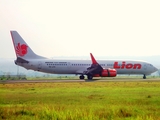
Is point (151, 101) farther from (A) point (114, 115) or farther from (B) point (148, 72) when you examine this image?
(B) point (148, 72)

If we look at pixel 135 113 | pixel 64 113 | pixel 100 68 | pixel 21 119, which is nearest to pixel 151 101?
pixel 135 113

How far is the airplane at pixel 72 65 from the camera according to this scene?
62281mm

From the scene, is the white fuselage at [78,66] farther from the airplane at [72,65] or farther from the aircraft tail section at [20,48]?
the aircraft tail section at [20,48]

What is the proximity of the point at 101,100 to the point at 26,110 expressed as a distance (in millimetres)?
7122

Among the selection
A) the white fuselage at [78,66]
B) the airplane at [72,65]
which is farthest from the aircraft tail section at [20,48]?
the white fuselage at [78,66]

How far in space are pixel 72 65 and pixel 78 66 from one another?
1.29m

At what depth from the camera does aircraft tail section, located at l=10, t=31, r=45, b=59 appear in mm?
63625

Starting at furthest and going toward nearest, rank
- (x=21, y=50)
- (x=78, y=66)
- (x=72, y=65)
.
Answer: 1. (x=78, y=66)
2. (x=72, y=65)
3. (x=21, y=50)

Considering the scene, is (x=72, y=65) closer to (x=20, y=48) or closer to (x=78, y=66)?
(x=78, y=66)

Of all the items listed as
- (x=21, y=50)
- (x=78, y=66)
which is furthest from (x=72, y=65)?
(x=21, y=50)

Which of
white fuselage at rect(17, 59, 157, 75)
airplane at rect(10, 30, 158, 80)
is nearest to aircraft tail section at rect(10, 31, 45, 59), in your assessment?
airplane at rect(10, 30, 158, 80)

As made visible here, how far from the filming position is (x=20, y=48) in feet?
209

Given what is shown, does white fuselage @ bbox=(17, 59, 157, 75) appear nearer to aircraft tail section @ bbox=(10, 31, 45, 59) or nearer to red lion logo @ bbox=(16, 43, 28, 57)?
aircraft tail section @ bbox=(10, 31, 45, 59)

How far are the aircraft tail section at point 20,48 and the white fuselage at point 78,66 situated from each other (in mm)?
1440
